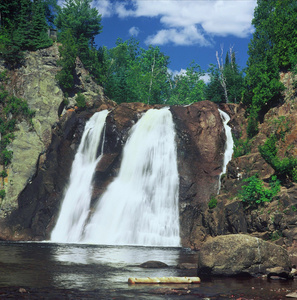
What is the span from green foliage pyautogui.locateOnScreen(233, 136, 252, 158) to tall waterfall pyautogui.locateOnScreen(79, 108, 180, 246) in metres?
5.75

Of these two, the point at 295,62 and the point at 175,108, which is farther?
the point at 175,108

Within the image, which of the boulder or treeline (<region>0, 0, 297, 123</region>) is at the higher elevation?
treeline (<region>0, 0, 297, 123</region>)

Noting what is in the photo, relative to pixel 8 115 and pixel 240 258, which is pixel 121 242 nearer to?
pixel 240 258

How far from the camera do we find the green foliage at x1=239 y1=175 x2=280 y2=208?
31.4 m

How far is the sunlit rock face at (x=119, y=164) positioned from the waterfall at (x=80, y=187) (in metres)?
0.67

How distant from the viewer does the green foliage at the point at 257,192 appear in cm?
3138

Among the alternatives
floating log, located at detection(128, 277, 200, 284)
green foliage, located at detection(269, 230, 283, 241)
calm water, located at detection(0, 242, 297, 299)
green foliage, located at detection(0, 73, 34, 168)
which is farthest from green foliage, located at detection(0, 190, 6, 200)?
floating log, located at detection(128, 277, 200, 284)

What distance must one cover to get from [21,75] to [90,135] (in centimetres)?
1194

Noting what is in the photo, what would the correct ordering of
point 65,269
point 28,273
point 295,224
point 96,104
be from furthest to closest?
point 96,104 < point 295,224 < point 65,269 < point 28,273

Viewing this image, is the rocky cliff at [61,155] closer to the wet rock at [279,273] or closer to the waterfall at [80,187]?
the waterfall at [80,187]

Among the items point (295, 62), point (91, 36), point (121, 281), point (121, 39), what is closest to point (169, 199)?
point (295, 62)

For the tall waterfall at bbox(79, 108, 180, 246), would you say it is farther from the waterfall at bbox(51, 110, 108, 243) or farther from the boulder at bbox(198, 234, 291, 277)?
the boulder at bbox(198, 234, 291, 277)

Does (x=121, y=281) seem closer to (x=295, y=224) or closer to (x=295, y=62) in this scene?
(x=295, y=224)

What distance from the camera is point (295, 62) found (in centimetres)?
3969
